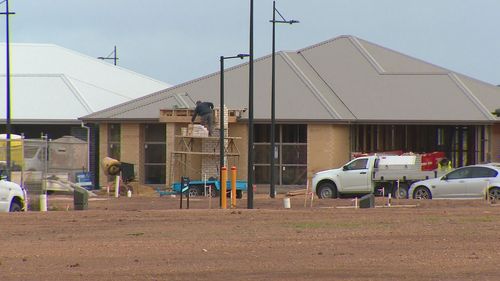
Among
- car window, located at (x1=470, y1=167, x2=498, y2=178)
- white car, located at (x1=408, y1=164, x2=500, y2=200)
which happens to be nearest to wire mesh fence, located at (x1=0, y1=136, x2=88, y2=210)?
white car, located at (x1=408, y1=164, x2=500, y2=200)

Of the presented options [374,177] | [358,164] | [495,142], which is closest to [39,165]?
[358,164]

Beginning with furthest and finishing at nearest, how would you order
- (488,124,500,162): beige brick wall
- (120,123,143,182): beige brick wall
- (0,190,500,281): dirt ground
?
(120,123,143,182): beige brick wall
(488,124,500,162): beige brick wall
(0,190,500,281): dirt ground

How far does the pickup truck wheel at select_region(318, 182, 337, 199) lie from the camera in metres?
45.2

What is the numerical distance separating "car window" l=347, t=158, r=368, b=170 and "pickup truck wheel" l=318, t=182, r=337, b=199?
1054 mm

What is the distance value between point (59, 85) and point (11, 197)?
42.2 m

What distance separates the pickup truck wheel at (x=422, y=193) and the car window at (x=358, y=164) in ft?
11.9

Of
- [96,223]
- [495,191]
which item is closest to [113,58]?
[495,191]

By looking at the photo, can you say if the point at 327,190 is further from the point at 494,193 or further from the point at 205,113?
the point at 205,113

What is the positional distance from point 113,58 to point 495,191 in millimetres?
64677

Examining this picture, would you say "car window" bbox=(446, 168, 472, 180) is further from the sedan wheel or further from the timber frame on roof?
the timber frame on roof

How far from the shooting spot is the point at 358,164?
44.8 meters

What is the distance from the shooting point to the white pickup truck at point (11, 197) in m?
30.6

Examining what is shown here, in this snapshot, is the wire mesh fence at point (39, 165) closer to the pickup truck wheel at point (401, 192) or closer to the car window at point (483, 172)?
the pickup truck wheel at point (401, 192)

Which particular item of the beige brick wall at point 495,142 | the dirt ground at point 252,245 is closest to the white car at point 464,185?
the dirt ground at point 252,245
